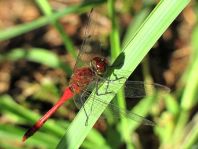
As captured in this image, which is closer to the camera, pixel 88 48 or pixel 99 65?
pixel 99 65

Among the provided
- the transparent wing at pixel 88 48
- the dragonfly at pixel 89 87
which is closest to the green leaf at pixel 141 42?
the dragonfly at pixel 89 87

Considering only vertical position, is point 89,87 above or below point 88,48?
below

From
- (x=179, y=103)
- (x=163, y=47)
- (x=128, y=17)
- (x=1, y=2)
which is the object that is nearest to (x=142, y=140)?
(x=179, y=103)

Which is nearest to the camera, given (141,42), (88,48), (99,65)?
(141,42)

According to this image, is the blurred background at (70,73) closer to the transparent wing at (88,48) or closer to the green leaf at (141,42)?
the transparent wing at (88,48)

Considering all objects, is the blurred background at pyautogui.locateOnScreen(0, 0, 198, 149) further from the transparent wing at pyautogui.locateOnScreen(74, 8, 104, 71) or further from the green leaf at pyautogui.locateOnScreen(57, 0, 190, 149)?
the green leaf at pyautogui.locateOnScreen(57, 0, 190, 149)

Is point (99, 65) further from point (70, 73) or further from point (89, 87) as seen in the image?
point (70, 73)

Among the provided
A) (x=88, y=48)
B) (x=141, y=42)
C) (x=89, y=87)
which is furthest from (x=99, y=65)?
(x=141, y=42)

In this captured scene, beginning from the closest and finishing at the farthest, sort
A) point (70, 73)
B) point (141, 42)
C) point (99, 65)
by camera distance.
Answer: point (141, 42) < point (99, 65) < point (70, 73)
